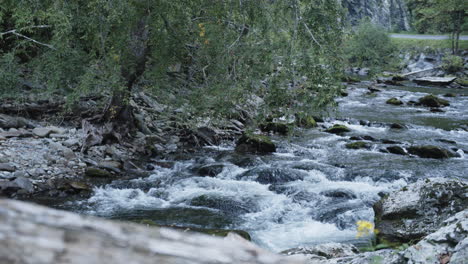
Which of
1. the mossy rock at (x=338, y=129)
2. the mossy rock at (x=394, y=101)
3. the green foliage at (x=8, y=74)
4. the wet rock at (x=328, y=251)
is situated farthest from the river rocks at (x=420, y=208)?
the mossy rock at (x=394, y=101)

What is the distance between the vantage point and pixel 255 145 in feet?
47.6

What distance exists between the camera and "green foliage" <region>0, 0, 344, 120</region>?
9.84m

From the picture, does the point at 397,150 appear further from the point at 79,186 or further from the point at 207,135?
the point at 79,186

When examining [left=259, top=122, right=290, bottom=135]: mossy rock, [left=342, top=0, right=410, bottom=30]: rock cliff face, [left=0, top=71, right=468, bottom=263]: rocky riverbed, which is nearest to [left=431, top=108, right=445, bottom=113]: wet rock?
[left=0, top=71, right=468, bottom=263]: rocky riverbed

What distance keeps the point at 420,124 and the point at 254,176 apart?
10933mm

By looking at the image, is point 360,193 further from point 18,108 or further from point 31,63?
point 18,108

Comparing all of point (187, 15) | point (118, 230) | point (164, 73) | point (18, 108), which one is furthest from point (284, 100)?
point (118, 230)

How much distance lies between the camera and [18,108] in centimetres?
1341

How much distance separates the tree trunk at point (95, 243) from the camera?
104cm

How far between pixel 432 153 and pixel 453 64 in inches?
1153

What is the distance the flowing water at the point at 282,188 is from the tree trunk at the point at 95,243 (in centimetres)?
641

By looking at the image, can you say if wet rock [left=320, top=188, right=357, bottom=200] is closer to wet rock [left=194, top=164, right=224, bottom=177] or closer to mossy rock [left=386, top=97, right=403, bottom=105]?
wet rock [left=194, top=164, right=224, bottom=177]

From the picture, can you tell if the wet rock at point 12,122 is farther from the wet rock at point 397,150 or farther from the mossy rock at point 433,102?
the mossy rock at point 433,102

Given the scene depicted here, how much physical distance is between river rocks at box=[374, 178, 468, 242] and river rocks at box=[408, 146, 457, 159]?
23.8 feet
